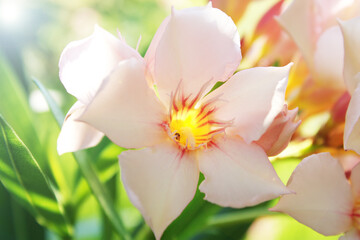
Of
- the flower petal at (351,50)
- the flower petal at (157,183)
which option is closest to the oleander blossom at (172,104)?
the flower petal at (157,183)

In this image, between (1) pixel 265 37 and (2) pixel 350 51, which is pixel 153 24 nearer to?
(1) pixel 265 37

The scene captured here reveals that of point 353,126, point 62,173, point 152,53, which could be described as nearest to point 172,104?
point 152,53

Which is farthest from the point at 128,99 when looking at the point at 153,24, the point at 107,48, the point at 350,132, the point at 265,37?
the point at 153,24

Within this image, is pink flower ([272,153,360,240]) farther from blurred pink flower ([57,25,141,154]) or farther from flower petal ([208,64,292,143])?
blurred pink flower ([57,25,141,154])

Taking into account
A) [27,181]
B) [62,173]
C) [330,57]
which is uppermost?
[330,57]

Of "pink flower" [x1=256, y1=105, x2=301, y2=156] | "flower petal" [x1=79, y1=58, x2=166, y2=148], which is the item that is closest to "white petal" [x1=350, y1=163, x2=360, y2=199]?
"pink flower" [x1=256, y1=105, x2=301, y2=156]

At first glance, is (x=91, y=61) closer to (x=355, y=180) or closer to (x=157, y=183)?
(x=157, y=183)
